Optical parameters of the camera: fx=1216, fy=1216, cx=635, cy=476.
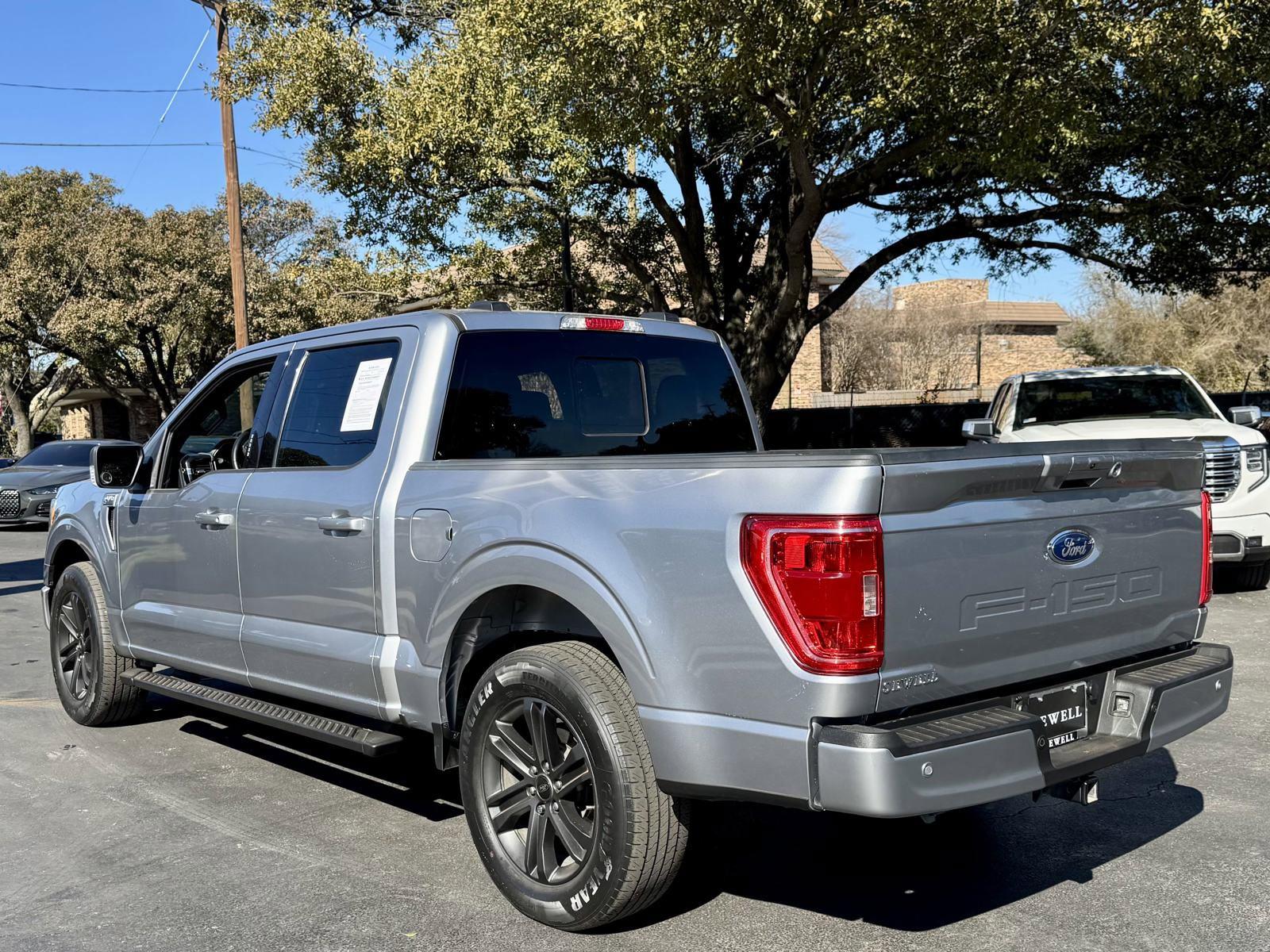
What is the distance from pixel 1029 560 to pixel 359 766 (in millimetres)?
3556

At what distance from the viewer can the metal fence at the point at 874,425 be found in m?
24.6

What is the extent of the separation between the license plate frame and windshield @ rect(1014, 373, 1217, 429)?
7.90 metres

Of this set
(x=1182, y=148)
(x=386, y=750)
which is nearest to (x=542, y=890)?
(x=386, y=750)

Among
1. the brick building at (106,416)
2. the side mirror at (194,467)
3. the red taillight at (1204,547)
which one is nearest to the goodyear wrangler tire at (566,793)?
the red taillight at (1204,547)

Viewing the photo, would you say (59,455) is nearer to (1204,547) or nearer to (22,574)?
(22,574)

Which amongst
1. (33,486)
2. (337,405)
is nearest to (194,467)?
(337,405)

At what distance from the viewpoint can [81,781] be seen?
5.59 meters

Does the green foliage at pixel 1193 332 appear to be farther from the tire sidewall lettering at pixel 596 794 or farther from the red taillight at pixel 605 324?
the tire sidewall lettering at pixel 596 794

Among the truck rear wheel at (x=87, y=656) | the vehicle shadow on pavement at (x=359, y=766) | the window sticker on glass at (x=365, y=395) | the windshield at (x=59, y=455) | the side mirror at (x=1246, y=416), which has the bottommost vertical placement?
the vehicle shadow on pavement at (x=359, y=766)

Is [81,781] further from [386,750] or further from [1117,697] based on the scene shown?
[1117,697]

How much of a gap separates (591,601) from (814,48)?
380 inches

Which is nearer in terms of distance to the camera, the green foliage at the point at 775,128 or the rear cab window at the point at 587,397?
the rear cab window at the point at 587,397

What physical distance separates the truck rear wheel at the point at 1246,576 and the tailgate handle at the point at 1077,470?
23.6ft

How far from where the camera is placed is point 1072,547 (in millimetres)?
3539
